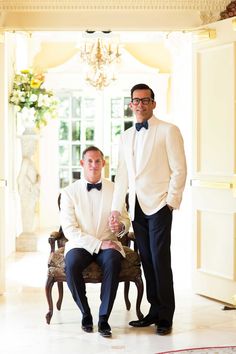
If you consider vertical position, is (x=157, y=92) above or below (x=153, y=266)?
above

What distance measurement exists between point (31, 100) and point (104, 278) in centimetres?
374

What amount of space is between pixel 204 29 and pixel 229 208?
1398mm

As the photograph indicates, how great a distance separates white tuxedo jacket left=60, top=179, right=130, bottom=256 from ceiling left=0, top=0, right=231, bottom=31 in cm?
145

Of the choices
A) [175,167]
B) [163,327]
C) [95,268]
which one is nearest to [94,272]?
[95,268]

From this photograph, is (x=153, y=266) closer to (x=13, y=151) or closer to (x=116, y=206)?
(x=116, y=206)

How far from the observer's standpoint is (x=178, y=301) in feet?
17.6

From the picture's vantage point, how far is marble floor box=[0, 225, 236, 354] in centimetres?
411

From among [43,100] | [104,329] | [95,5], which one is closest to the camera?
[104,329]

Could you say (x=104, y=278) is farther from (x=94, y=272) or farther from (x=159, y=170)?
(x=159, y=170)

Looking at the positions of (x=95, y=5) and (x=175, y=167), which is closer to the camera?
(x=175, y=167)

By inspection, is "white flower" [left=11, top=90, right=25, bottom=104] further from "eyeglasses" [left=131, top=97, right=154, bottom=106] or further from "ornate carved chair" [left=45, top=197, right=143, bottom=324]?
"eyeglasses" [left=131, top=97, right=154, bottom=106]

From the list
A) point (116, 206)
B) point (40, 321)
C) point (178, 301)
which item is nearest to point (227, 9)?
point (116, 206)

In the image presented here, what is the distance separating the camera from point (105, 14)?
5.46 meters

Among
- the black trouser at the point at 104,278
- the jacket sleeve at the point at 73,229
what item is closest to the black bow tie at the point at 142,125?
the jacket sleeve at the point at 73,229
